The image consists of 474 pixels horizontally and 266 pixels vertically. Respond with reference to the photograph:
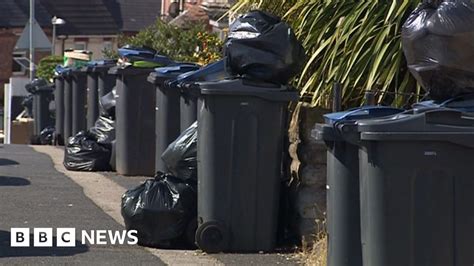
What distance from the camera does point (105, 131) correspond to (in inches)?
553

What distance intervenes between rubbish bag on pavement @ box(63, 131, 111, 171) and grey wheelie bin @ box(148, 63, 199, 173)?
2117mm

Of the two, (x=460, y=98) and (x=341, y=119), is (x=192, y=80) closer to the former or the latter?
(x=341, y=119)

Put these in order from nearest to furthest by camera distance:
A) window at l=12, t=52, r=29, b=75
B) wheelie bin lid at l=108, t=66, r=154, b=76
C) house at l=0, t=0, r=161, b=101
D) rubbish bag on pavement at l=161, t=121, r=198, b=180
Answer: rubbish bag on pavement at l=161, t=121, r=198, b=180
wheelie bin lid at l=108, t=66, r=154, b=76
window at l=12, t=52, r=29, b=75
house at l=0, t=0, r=161, b=101

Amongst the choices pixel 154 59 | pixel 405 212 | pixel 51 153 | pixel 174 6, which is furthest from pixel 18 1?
pixel 405 212

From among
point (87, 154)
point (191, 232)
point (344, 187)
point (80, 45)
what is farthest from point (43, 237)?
point (80, 45)

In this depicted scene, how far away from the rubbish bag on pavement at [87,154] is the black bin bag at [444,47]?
24.7 ft

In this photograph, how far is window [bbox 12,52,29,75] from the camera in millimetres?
42188

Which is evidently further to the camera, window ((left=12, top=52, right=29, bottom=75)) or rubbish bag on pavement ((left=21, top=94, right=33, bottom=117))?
window ((left=12, top=52, right=29, bottom=75))

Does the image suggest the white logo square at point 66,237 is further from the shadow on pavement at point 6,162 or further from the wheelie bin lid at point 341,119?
the shadow on pavement at point 6,162

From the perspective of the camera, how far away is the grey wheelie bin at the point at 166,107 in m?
11.4

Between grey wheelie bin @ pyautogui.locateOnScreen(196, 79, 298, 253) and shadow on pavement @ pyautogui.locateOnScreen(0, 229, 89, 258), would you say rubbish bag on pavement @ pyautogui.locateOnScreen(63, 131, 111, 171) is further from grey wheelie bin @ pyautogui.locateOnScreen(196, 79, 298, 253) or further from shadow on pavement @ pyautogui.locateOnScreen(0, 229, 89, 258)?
grey wheelie bin @ pyautogui.locateOnScreen(196, 79, 298, 253)

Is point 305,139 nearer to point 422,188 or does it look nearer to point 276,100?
point 276,100

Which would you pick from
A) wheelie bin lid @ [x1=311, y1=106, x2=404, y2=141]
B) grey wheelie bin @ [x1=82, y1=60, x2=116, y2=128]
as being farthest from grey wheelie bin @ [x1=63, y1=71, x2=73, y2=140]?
wheelie bin lid @ [x1=311, y1=106, x2=404, y2=141]

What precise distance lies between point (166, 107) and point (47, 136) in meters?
A: 9.76
